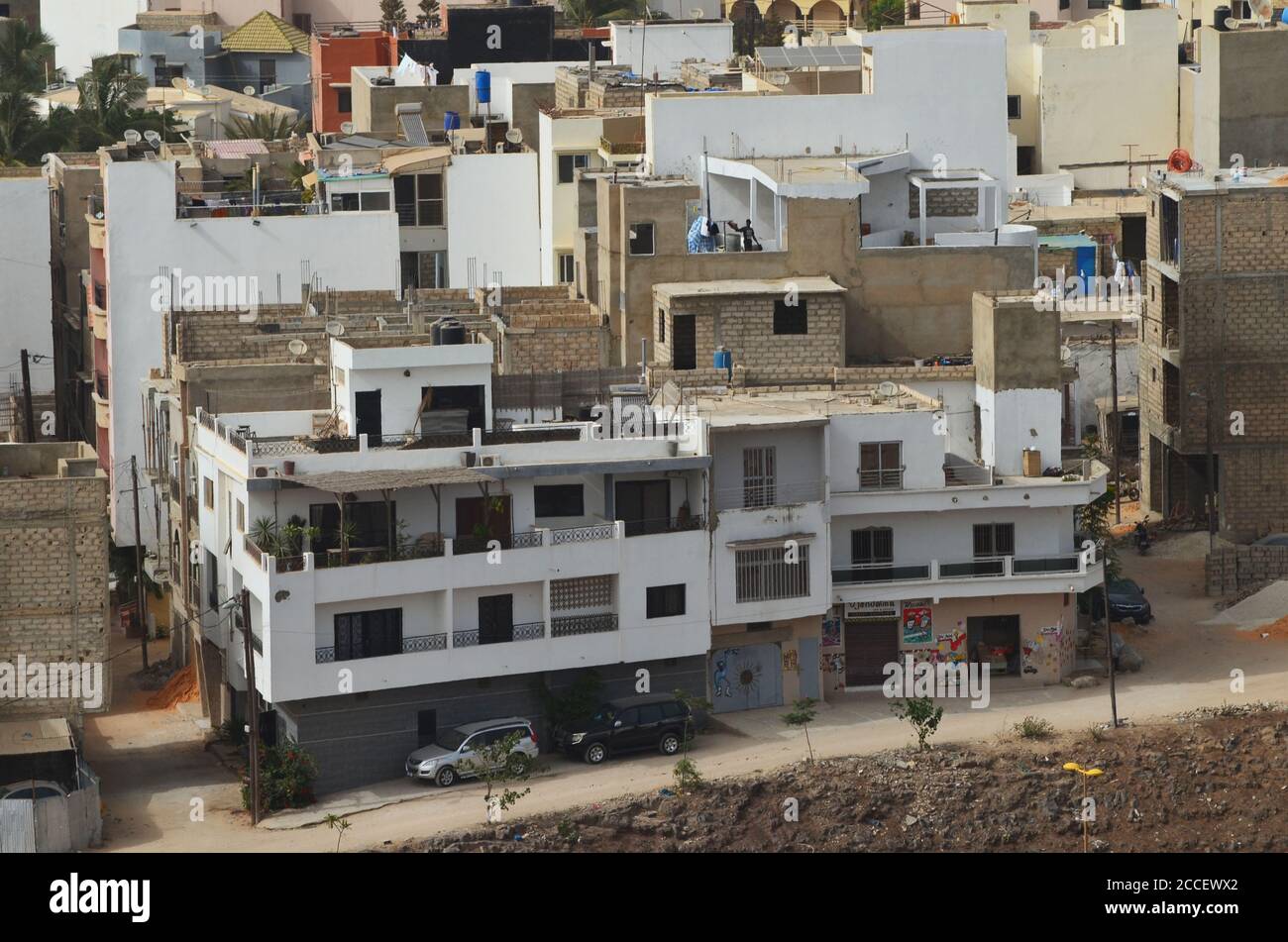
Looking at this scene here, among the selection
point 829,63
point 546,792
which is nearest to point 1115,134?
point 829,63

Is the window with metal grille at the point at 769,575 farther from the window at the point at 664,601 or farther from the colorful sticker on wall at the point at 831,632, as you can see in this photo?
the window at the point at 664,601

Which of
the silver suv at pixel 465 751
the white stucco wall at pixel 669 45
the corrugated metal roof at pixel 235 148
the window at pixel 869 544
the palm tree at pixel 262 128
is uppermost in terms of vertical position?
the white stucco wall at pixel 669 45

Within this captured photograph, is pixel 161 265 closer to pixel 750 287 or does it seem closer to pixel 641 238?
pixel 641 238

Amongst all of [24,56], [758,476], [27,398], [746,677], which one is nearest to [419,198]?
[27,398]

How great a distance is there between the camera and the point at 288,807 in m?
55.6

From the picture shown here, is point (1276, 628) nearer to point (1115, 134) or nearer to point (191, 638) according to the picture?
point (191, 638)

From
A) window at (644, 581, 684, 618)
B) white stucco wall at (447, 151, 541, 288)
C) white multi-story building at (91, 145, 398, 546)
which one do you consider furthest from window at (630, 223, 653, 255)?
window at (644, 581, 684, 618)

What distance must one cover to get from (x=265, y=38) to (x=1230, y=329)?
72.5 metres

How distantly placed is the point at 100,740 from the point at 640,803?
12.6m

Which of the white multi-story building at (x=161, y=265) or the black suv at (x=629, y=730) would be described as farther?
the white multi-story building at (x=161, y=265)

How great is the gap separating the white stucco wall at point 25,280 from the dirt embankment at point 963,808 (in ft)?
113

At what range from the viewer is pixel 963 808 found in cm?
5525

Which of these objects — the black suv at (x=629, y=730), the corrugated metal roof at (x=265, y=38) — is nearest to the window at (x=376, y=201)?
the black suv at (x=629, y=730)

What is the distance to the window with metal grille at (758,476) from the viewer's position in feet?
198
